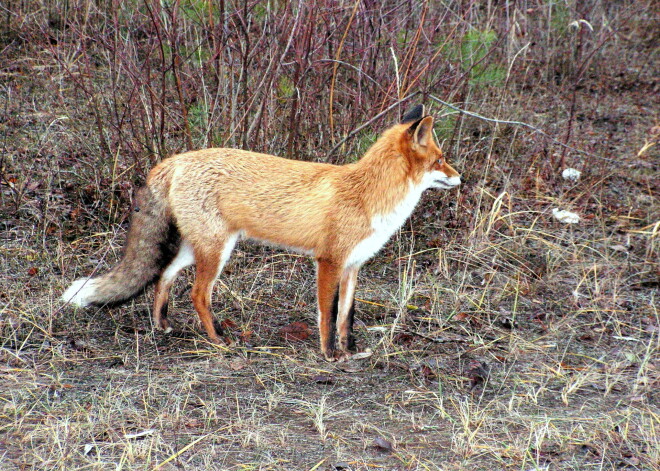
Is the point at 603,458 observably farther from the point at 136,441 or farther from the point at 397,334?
the point at 136,441

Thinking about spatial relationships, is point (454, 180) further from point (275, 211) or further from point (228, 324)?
point (228, 324)

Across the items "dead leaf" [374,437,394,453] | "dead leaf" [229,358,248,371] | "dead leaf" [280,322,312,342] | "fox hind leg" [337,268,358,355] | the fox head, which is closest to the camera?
"dead leaf" [374,437,394,453]

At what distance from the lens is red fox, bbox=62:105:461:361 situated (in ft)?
13.8

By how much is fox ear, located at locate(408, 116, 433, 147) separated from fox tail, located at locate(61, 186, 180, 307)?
5.06 feet

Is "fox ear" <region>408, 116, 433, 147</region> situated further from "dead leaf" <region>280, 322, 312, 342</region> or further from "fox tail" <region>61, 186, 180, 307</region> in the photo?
"fox tail" <region>61, 186, 180, 307</region>

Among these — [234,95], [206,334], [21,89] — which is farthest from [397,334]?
[21,89]

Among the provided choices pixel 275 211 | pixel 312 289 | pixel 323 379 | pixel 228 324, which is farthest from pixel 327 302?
pixel 312 289

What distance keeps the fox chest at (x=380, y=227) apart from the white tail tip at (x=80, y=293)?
1522 millimetres

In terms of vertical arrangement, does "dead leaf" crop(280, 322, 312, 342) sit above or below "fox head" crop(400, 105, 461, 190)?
below

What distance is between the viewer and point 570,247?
5754 mm

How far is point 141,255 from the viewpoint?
4305mm

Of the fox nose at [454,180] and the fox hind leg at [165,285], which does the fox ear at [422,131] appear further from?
the fox hind leg at [165,285]

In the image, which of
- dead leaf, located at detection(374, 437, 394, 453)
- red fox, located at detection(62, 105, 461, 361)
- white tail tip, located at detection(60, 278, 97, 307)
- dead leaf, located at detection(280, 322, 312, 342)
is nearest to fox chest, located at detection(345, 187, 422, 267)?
red fox, located at detection(62, 105, 461, 361)

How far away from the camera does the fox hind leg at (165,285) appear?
4438 mm
